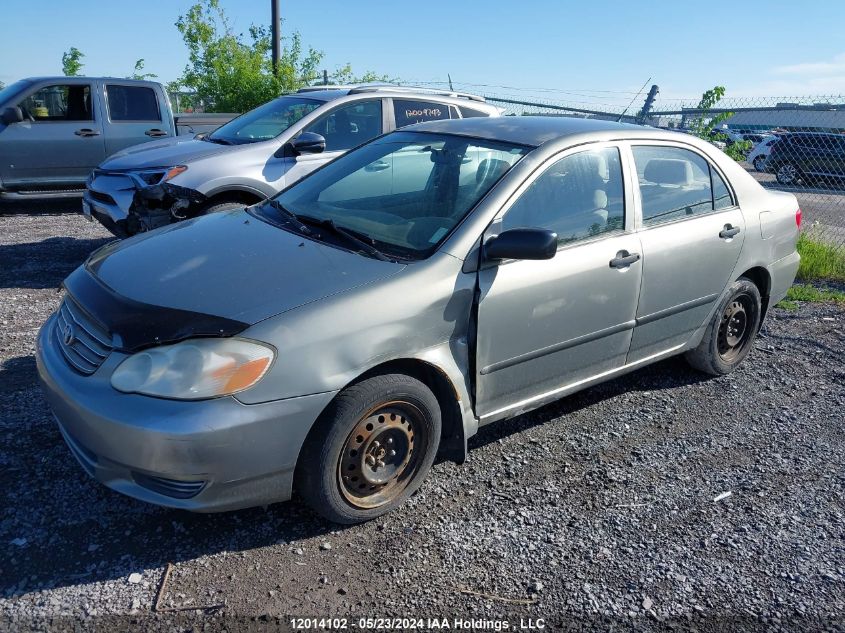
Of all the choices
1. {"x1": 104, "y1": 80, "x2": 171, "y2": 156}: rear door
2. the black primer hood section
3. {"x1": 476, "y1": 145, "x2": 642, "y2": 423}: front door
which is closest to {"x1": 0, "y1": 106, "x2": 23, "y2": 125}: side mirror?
{"x1": 104, "y1": 80, "x2": 171, "y2": 156}: rear door

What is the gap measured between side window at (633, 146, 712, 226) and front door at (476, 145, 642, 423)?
0.23m

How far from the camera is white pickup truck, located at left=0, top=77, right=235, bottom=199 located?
9500mm

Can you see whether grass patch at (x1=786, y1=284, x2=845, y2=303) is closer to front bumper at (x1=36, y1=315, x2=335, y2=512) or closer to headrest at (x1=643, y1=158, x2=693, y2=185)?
headrest at (x1=643, y1=158, x2=693, y2=185)

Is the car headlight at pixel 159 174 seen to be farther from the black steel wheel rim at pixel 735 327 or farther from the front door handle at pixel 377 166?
the black steel wheel rim at pixel 735 327

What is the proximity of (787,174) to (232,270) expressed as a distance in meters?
18.1

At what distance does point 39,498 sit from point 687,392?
383 centimetres

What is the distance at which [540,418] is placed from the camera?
4.27 metres

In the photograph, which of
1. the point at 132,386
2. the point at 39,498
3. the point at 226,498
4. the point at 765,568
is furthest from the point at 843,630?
the point at 39,498

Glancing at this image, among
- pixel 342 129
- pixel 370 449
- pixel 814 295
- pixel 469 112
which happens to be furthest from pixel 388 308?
pixel 814 295

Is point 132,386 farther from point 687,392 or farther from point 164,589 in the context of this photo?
point 687,392

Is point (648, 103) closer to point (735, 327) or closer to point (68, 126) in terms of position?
point (735, 327)

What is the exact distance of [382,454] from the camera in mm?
3150

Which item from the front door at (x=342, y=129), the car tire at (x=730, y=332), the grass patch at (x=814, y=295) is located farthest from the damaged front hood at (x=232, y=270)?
the grass patch at (x=814, y=295)

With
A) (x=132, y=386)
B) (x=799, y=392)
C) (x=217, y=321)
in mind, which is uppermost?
(x=217, y=321)
